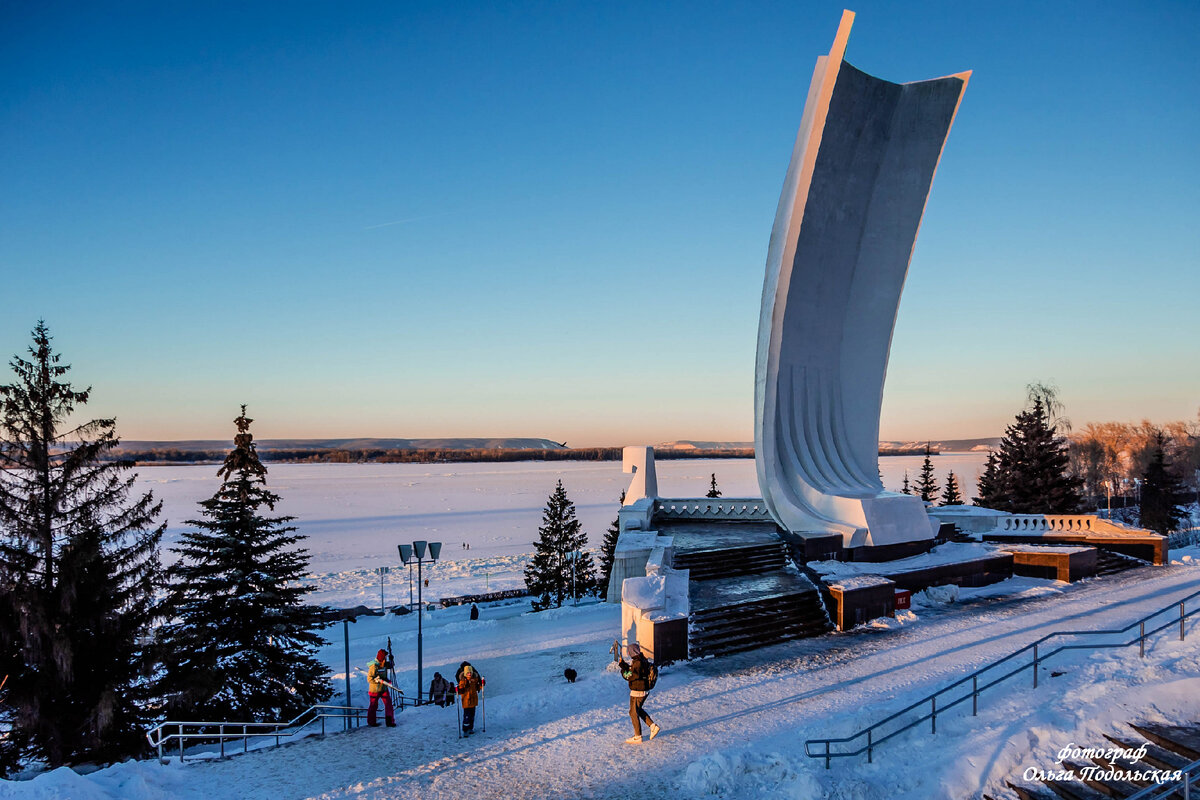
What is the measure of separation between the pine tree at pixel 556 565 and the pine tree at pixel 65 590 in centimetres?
1713

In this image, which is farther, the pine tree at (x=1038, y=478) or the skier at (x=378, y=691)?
the pine tree at (x=1038, y=478)

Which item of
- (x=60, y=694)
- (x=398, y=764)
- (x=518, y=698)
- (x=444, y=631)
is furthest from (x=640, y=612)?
(x=444, y=631)

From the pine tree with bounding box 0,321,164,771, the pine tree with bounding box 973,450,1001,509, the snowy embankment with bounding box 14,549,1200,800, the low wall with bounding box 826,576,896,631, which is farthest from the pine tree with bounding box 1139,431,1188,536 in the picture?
the pine tree with bounding box 0,321,164,771

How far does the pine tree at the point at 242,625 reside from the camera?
11.0 m

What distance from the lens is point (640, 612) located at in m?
9.02

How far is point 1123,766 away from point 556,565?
26105mm

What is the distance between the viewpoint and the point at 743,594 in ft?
36.8

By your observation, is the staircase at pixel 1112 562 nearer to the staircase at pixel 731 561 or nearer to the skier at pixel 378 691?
the staircase at pixel 731 561

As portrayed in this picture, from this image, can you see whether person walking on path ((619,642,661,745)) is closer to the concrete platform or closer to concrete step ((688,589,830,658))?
concrete step ((688,589,830,658))

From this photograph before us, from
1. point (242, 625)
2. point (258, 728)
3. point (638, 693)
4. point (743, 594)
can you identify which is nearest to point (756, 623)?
point (743, 594)

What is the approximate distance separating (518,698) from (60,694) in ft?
20.5

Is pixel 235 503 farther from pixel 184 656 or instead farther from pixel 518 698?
pixel 518 698

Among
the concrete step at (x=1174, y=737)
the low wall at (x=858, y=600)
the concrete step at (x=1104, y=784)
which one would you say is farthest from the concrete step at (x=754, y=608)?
the concrete step at (x=1174, y=737)

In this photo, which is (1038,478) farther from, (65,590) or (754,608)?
(65,590)
